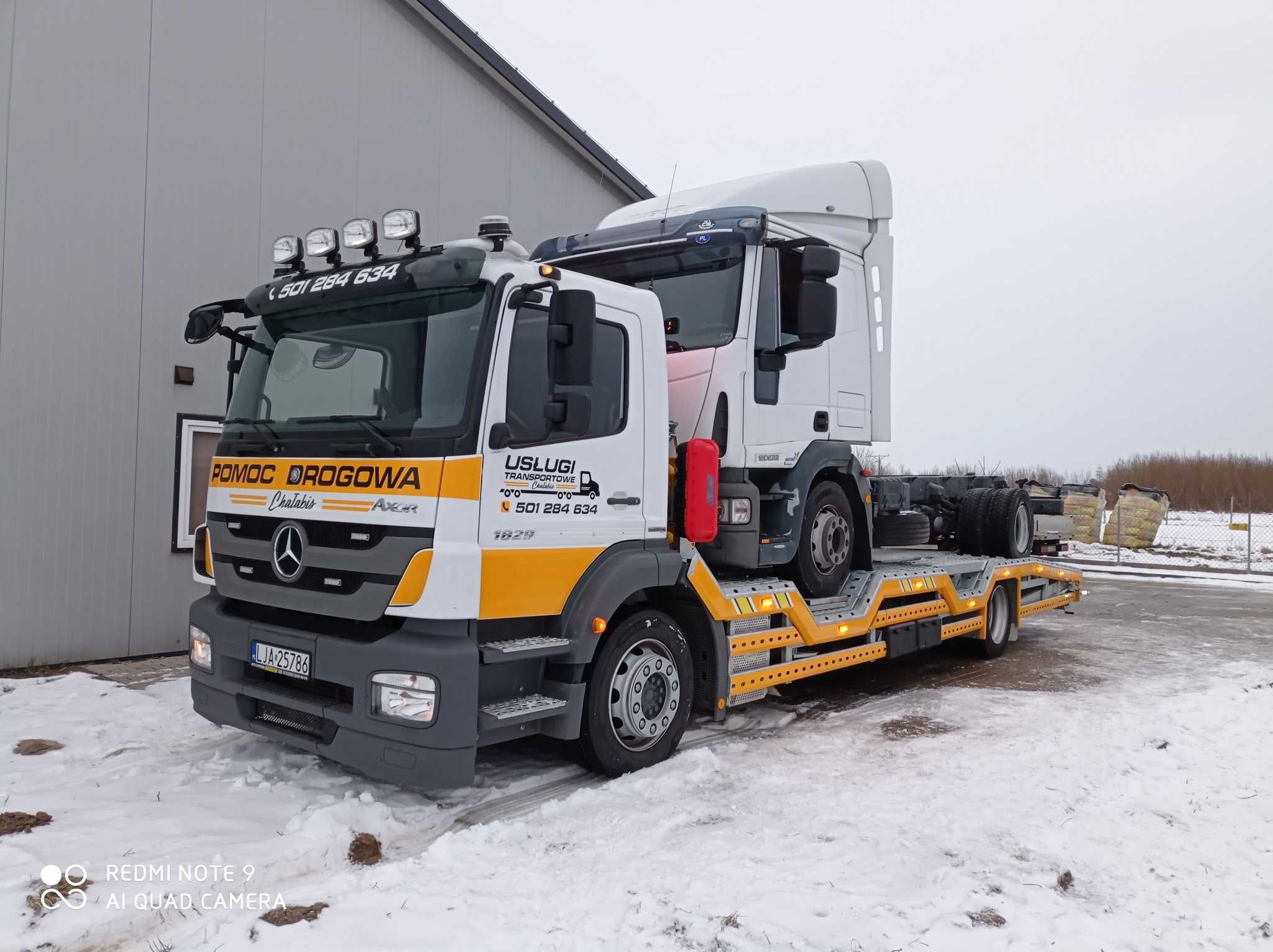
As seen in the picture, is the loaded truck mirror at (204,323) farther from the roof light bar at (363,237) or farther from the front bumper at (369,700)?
the front bumper at (369,700)

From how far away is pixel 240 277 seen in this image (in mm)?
8664

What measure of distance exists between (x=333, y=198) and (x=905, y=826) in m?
8.23

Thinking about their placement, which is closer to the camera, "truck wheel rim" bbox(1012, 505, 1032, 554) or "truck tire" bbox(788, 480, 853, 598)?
"truck tire" bbox(788, 480, 853, 598)

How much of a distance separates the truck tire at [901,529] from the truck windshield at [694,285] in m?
2.92

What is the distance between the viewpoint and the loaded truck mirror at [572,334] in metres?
4.30

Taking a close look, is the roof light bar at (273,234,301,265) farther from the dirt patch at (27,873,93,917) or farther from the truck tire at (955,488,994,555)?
the truck tire at (955,488,994,555)

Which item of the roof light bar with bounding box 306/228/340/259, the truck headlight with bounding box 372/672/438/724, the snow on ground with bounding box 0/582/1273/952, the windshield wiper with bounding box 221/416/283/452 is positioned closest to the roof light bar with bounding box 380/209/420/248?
the roof light bar with bounding box 306/228/340/259

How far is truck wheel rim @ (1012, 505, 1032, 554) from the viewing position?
9438 millimetres

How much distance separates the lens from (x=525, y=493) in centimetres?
436

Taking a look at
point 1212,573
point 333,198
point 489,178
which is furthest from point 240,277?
point 1212,573

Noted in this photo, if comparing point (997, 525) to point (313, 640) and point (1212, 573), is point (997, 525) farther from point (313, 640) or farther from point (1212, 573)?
point (1212, 573)

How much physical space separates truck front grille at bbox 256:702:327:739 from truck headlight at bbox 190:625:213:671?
1.41ft

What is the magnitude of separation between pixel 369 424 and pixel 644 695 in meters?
2.10

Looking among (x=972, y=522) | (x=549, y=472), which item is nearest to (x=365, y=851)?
(x=549, y=472)
